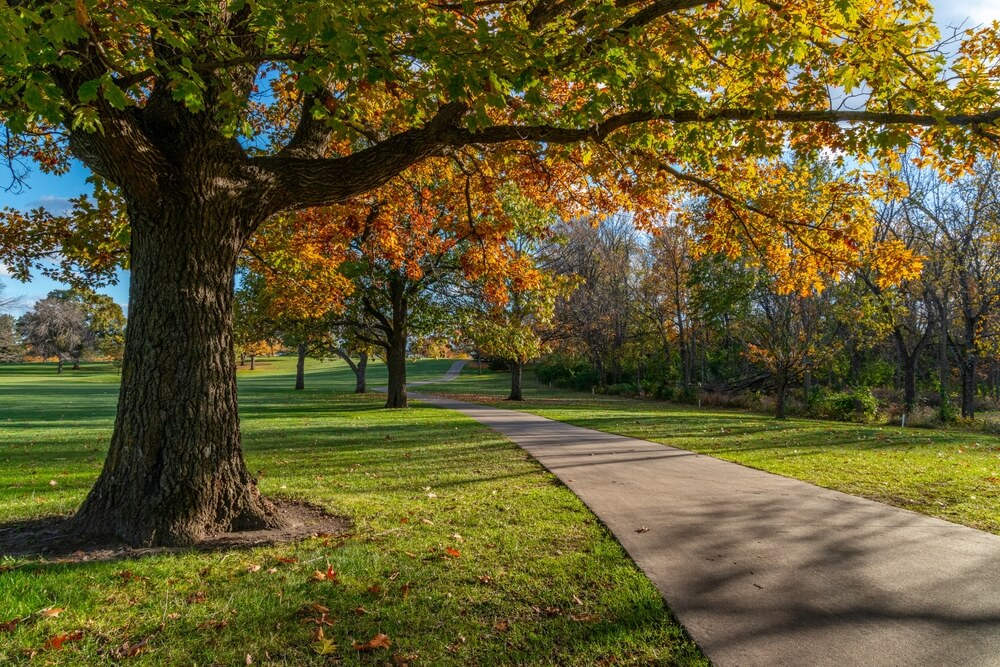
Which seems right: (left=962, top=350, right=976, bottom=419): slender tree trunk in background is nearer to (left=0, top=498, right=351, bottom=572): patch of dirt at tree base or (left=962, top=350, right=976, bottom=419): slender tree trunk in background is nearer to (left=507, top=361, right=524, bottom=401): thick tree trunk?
(left=507, top=361, right=524, bottom=401): thick tree trunk

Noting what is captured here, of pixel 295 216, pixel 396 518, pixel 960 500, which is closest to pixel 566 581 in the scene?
pixel 396 518

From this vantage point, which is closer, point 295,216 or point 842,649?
point 842,649

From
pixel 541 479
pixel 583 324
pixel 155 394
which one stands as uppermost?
pixel 583 324

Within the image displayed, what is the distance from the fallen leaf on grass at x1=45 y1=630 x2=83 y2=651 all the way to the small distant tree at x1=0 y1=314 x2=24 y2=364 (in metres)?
72.8

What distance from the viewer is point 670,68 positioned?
16.4 feet

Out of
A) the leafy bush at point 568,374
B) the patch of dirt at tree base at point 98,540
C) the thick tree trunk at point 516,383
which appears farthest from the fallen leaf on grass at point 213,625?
the leafy bush at point 568,374

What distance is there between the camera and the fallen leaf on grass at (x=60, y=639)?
296 centimetres

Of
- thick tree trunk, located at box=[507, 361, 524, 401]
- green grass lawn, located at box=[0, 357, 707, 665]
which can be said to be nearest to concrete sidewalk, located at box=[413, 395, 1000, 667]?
green grass lawn, located at box=[0, 357, 707, 665]

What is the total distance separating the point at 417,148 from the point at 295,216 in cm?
433

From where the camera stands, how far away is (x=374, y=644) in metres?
3.00

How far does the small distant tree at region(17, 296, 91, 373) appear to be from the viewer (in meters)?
60.6

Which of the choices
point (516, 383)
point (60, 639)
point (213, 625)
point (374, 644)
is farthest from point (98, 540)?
point (516, 383)

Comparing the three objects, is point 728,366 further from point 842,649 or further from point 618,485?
point 842,649

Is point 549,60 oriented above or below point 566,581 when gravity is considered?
above
